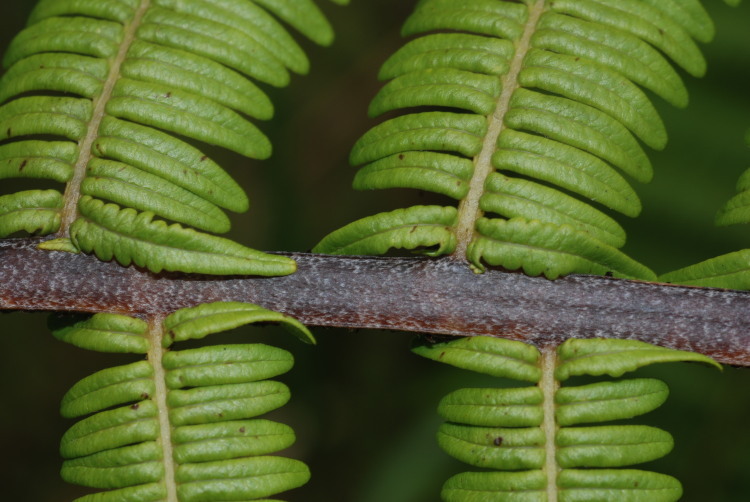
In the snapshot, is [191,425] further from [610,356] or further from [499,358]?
[610,356]

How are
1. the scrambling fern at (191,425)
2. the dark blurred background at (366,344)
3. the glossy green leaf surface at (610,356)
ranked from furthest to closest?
the dark blurred background at (366,344)
the scrambling fern at (191,425)
the glossy green leaf surface at (610,356)

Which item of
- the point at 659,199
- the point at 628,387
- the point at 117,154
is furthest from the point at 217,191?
the point at 659,199

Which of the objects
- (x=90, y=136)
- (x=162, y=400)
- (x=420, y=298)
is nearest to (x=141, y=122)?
(x=90, y=136)

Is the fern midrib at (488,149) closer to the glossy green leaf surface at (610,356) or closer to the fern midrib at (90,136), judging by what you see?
the glossy green leaf surface at (610,356)

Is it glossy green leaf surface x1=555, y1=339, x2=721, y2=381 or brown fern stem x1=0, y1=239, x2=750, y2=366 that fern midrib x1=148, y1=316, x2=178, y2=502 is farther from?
glossy green leaf surface x1=555, y1=339, x2=721, y2=381

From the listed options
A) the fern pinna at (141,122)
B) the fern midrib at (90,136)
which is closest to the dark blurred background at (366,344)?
the fern pinna at (141,122)

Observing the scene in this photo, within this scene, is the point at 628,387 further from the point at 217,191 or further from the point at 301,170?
the point at 301,170
